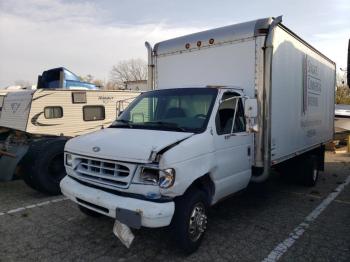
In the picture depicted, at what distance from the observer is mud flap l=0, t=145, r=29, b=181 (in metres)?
6.66

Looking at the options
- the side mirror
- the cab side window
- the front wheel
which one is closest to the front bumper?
the front wheel

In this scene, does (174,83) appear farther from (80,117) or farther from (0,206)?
(0,206)

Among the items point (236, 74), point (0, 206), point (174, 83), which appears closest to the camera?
point (236, 74)

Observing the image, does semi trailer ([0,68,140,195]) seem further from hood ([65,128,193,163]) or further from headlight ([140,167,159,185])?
headlight ([140,167,159,185])

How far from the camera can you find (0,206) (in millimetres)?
6305

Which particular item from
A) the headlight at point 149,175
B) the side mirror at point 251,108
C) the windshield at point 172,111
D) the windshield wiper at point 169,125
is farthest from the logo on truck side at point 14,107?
the side mirror at point 251,108

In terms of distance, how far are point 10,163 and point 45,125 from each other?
1552 millimetres

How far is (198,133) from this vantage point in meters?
4.34

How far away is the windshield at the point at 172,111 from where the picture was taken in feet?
15.1

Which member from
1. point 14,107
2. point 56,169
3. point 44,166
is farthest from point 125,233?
point 14,107

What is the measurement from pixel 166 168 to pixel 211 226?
6.56 ft

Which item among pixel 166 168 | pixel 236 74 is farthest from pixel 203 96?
pixel 166 168

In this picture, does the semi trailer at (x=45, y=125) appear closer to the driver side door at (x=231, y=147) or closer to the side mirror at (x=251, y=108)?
the driver side door at (x=231, y=147)

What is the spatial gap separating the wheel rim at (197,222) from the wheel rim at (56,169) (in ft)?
12.9
